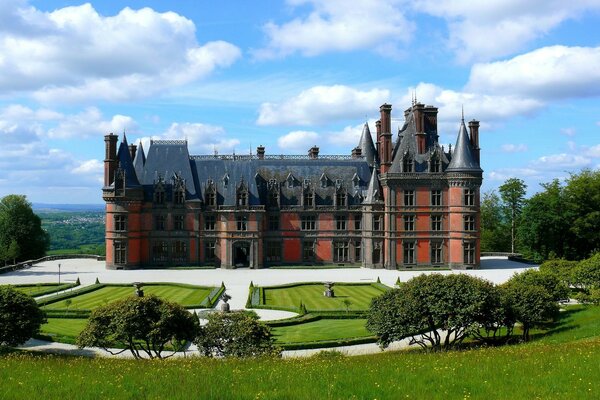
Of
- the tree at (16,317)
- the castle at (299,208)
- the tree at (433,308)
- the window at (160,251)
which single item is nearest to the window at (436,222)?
the castle at (299,208)

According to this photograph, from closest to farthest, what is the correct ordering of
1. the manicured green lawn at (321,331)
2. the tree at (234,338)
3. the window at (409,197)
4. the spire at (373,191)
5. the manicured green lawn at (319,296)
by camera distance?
the tree at (234,338), the manicured green lawn at (321,331), the manicured green lawn at (319,296), the window at (409,197), the spire at (373,191)

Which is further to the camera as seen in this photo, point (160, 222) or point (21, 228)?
point (21, 228)

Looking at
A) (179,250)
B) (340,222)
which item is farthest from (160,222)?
(340,222)

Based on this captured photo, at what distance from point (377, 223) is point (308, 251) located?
10.0 metres

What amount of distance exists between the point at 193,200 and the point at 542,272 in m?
Answer: 45.9

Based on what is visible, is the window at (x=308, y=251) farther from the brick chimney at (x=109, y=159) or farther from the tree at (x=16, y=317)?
the tree at (x=16, y=317)

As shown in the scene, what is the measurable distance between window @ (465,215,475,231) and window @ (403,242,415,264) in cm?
709

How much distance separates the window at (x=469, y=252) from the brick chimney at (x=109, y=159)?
44.9m

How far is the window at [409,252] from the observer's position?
74.4 meters

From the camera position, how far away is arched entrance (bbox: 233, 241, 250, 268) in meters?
74.2

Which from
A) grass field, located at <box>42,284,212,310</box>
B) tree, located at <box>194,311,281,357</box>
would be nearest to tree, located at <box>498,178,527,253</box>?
grass field, located at <box>42,284,212,310</box>

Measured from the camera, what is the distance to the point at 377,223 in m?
75.1

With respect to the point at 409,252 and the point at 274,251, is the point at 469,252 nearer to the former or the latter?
the point at 409,252

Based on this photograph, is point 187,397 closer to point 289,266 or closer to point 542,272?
point 542,272
